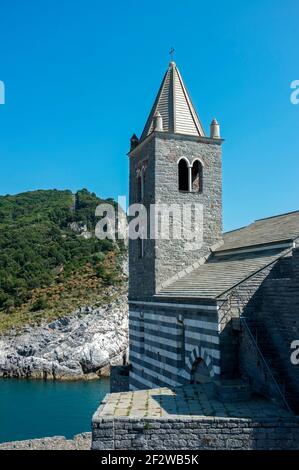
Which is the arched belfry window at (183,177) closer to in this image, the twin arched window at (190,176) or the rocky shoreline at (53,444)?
the twin arched window at (190,176)

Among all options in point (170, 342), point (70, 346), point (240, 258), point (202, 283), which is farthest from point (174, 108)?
point (70, 346)

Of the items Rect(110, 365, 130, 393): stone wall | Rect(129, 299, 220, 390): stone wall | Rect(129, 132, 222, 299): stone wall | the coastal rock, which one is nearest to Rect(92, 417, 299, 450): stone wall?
Rect(129, 299, 220, 390): stone wall

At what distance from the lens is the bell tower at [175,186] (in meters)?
20.1

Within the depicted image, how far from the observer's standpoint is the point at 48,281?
192 ft

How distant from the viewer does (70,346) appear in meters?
44.5

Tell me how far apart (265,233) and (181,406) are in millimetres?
8132

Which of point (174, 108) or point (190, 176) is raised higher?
point (174, 108)

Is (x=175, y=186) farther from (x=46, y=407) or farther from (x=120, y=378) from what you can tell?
(x=46, y=407)

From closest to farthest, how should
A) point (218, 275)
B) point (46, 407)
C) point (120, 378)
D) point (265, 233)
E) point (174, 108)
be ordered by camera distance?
point (218, 275), point (265, 233), point (174, 108), point (120, 378), point (46, 407)

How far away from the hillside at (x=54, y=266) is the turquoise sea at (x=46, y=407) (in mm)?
11975

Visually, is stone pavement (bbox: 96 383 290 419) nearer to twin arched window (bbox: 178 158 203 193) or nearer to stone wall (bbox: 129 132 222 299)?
stone wall (bbox: 129 132 222 299)

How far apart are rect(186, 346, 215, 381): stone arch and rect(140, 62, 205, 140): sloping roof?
10.1 metres

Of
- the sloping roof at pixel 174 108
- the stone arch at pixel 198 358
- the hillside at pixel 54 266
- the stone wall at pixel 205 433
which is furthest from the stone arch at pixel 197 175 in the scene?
the hillside at pixel 54 266
